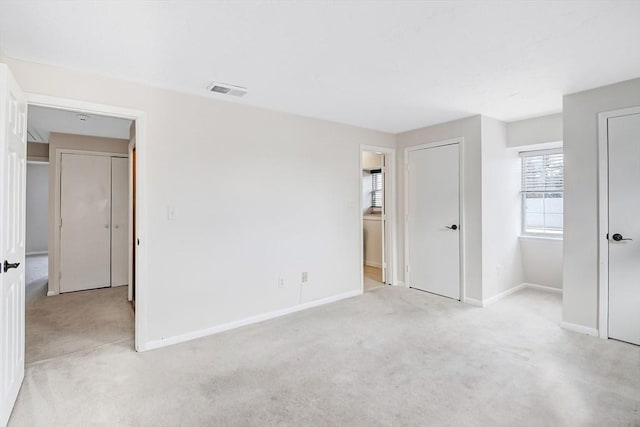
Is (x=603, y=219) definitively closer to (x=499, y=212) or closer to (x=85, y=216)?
(x=499, y=212)

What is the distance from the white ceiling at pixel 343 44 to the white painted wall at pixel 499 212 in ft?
3.09

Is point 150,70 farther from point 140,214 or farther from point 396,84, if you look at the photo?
point 396,84

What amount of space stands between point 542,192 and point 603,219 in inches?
67.2

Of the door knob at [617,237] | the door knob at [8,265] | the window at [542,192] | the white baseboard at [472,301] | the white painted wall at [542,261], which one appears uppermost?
the window at [542,192]

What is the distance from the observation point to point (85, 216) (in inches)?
186

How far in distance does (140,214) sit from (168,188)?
33 cm

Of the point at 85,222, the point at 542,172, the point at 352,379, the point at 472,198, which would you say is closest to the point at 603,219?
the point at 472,198

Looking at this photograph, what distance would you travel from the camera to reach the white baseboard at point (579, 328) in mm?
3036

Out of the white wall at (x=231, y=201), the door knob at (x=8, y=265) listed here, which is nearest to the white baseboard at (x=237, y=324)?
the white wall at (x=231, y=201)

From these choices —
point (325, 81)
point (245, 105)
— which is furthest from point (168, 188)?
point (325, 81)

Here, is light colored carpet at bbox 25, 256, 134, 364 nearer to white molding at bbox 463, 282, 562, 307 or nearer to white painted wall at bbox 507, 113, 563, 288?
white molding at bbox 463, 282, 562, 307

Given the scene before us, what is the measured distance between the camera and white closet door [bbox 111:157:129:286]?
16.1 feet

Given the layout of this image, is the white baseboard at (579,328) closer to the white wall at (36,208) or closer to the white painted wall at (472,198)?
the white painted wall at (472,198)

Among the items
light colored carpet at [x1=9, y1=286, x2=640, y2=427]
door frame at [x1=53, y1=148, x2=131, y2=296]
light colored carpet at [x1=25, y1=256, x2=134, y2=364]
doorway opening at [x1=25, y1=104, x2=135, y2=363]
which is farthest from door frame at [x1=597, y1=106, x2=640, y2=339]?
door frame at [x1=53, y1=148, x2=131, y2=296]
